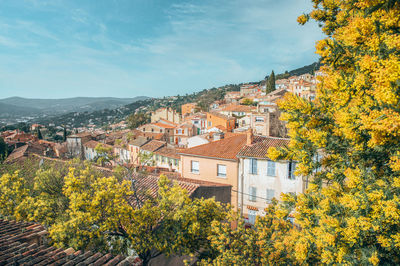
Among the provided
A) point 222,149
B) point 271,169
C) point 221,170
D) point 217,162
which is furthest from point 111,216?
point 222,149

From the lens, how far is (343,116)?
591cm

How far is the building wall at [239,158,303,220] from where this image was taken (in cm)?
2080

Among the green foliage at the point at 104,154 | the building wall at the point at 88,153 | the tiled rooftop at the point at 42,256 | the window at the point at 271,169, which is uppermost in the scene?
the green foliage at the point at 104,154

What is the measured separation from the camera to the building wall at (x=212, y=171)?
22891 mm

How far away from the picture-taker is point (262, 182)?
21.8m

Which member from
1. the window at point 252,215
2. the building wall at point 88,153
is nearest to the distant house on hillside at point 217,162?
the window at point 252,215

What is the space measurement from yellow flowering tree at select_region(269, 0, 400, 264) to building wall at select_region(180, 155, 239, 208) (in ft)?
49.4

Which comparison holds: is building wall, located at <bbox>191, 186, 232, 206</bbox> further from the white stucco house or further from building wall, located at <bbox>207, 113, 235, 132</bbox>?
building wall, located at <bbox>207, 113, 235, 132</bbox>

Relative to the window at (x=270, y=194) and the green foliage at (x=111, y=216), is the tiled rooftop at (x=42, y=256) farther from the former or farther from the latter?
the window at (x=270, y=194)

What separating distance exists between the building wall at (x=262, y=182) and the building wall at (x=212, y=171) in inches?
23.4

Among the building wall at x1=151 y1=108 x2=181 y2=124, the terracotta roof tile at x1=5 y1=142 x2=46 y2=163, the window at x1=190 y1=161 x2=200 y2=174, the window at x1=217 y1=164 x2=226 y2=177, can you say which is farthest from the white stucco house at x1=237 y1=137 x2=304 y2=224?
the building wall at x1=151 y1=108 x2=181 y2=124

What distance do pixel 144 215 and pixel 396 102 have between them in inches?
327

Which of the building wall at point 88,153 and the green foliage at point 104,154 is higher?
the green foliage at point 104,154

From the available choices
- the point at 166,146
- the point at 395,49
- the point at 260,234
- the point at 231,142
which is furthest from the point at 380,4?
the point at 166,146
